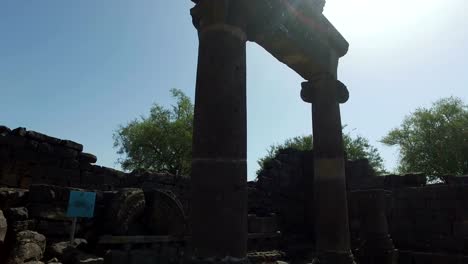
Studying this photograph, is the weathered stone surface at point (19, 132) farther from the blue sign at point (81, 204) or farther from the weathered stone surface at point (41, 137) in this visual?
the blue sign at point (81, 204)

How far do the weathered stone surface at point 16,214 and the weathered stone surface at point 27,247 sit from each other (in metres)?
0.21

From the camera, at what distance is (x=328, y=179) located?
19.5 feet

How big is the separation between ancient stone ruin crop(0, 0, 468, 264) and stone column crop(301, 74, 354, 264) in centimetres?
2

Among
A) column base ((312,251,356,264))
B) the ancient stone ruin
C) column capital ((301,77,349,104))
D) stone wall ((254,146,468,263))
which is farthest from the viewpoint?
stone wall ((254,146,468,263))

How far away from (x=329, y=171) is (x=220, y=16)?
349cm

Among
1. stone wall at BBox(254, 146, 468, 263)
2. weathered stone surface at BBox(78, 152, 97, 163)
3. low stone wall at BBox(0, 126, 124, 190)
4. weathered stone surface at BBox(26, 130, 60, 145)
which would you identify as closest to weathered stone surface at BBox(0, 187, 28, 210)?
low stone wall at BBox(0, 126, 124, 190)

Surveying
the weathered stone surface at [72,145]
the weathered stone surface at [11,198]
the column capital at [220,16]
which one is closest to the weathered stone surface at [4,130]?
the weathered stone surface at [72,145]

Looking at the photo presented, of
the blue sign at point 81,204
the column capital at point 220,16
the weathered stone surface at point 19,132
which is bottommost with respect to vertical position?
the blue sign at point 81,204

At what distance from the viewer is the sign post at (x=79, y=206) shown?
4270 millimetres

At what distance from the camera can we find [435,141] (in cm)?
3166

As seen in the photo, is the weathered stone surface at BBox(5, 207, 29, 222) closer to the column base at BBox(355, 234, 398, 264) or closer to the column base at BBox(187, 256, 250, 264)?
the column base at BBox(187, 256, 250, 264)

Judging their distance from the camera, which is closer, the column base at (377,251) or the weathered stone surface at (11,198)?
the weathered stone surface at (11,198)

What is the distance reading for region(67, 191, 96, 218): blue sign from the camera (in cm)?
429

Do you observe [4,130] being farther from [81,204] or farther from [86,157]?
[81,204]
